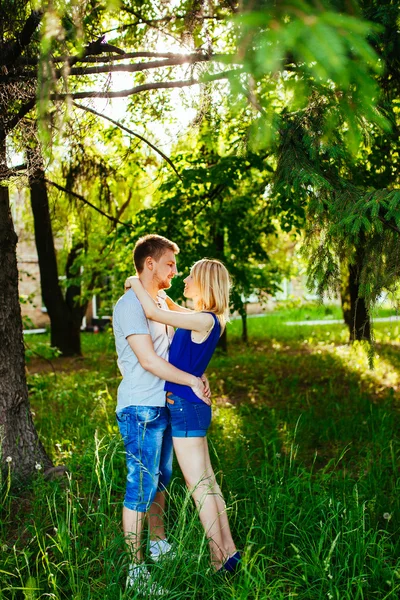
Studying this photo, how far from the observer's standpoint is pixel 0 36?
13.2 feet

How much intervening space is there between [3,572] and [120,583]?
597 mm

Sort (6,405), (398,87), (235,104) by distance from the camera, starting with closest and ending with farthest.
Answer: (235,104) → (6,405) → (398,87)

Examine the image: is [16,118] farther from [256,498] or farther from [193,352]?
[256,498]

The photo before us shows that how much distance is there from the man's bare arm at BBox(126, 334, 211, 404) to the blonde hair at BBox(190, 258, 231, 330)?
40cm

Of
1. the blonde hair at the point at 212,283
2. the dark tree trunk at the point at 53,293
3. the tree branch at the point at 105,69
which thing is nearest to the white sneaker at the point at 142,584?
the blonde hair at the point at 212,283

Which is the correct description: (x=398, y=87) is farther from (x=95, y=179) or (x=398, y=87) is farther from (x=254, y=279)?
(x=254, y=279)

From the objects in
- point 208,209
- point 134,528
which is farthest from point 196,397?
point 208,209

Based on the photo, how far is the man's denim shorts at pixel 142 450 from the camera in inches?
129

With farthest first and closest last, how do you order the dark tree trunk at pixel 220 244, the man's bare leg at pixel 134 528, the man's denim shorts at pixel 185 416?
the dark tree trunk at pixel 220 244 < the man's denim shorts at pixel 185 416 < the man's bare leg at pixel 134 528

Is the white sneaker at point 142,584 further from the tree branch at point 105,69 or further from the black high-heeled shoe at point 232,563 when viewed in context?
the tree branch at point 105,69

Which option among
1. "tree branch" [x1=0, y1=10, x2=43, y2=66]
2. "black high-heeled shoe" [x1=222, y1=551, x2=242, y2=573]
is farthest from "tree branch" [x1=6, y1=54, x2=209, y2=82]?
"black high-heeled shoe" [x1=222, y1=551, x2=242, y2=573]

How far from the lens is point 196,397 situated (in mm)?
3316

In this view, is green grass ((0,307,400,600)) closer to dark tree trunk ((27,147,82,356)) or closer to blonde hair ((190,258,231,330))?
blonde hair ((190,258,231,330))

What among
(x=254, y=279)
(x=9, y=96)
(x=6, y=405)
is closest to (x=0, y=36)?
(x=9, y=96)
